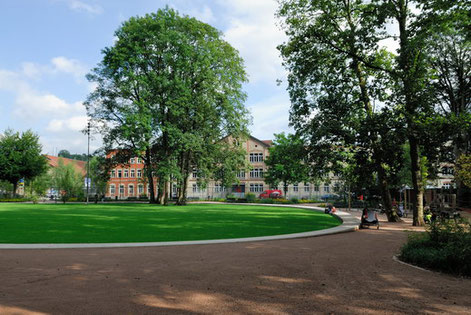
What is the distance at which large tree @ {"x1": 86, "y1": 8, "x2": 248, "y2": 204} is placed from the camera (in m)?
37.8

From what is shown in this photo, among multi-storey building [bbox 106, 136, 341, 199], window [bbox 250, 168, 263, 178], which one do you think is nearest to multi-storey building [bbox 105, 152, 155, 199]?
multi-storey building [bbox 106, 136, 341, 199]

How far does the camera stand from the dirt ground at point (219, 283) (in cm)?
520

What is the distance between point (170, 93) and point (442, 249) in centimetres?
3410

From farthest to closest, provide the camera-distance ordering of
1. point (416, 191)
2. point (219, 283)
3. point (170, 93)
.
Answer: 1. point (170, 93)
2. point (416, 191)
3. point (219, 283)

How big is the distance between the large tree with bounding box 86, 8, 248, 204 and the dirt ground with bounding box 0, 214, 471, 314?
92.7 ft

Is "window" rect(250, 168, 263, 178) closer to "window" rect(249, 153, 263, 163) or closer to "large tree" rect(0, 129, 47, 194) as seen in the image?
"window" rect(249, 153, 263, 163)

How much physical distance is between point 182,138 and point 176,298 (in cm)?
3269

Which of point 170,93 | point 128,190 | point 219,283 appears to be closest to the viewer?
point 219,283

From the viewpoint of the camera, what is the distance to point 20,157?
2133 inches

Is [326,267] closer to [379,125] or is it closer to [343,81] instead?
[379,125]

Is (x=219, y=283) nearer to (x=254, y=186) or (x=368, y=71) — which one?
(x=368, y=71)

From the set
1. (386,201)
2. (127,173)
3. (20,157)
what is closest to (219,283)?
(386,201)

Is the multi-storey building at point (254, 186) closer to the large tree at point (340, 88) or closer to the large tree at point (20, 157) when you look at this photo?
the large tree at point (20, 157)

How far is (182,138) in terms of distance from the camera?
123 ft
